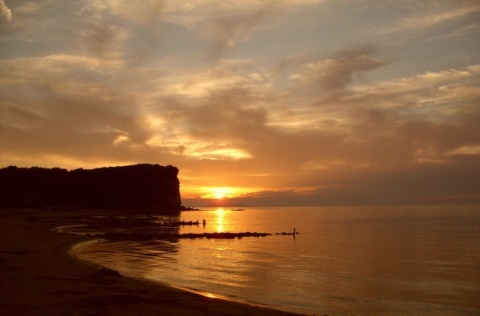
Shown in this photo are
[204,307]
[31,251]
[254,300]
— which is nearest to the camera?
[204,307]

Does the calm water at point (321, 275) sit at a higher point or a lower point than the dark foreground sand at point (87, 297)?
lower

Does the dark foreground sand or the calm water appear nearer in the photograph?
the dark foreground sand

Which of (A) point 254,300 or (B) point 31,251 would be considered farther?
(B) point 31,251

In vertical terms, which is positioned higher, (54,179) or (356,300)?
(54,179)

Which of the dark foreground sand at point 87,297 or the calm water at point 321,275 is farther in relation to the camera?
the calm water at point 321,275

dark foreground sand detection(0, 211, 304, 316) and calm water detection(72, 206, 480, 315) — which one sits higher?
dark foreground sand detection(0, 211, 304, 316)

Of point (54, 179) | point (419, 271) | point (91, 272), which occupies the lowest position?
point (419, 271)

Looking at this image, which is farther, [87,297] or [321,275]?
[321,275]

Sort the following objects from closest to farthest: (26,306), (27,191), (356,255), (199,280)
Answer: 1. (26,306)
2. (199,280)
3. (356,255)
4. (27,191)

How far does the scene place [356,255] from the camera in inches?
2030

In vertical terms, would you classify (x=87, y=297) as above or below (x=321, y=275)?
above

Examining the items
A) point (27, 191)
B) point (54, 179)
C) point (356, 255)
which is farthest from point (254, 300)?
point (54, 179)

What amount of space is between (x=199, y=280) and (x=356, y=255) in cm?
2820

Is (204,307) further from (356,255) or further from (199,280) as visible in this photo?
(356,255)
